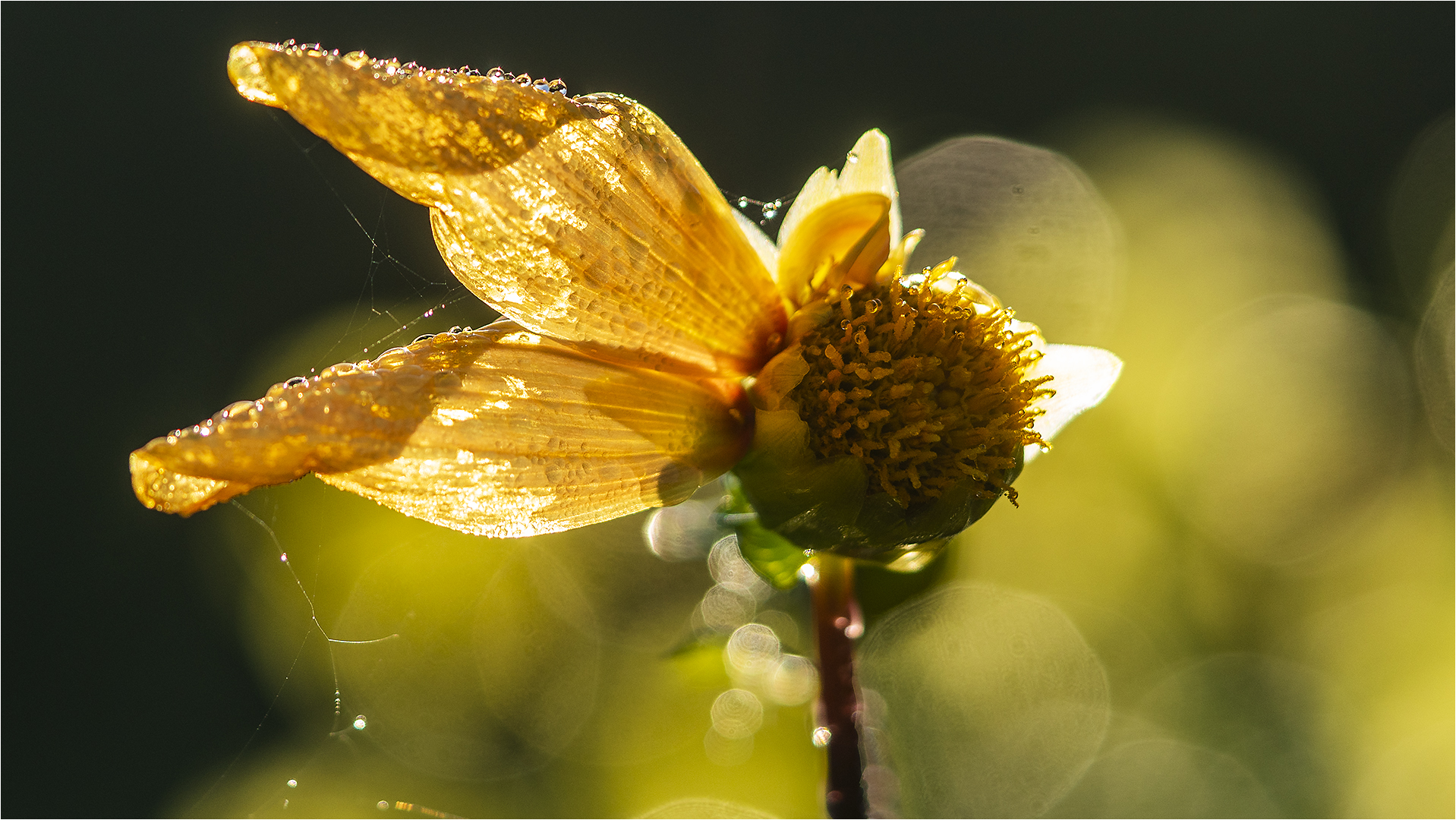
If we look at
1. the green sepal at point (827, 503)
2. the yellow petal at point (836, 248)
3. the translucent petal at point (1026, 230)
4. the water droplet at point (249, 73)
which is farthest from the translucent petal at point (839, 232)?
the translucent petal at point (1026, 230)

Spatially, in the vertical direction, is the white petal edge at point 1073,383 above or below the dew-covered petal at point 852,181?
below

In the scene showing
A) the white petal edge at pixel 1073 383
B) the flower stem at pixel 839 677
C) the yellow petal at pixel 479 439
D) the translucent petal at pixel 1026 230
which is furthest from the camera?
the translucent petal at pixel 1026 230

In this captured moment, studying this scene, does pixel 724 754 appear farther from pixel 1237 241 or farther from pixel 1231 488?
pixel 1237 241

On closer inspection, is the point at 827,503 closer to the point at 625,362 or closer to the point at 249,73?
the point at 625,362

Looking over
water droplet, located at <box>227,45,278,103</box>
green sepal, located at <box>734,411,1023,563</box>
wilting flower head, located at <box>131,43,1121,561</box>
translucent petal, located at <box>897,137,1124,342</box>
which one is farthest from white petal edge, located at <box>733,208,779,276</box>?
translucent petal, located at <box>897,137,1124,342</box>

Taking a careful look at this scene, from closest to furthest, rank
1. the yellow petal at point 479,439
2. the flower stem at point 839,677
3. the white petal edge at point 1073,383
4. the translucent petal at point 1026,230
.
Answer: the yellow petal at point 479,439, the flower stem at point 839,677, the white petal edge at point 1073,383, the translucent petal at point 1026,230

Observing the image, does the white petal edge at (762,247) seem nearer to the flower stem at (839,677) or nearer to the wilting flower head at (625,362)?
the wilting flower head at (625,362)

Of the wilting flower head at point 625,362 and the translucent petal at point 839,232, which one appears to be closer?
the wilting flower head at point 625,362

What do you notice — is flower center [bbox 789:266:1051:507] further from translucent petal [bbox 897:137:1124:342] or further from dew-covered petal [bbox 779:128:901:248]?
translucent petal [bbox 897:137:1124:342]
